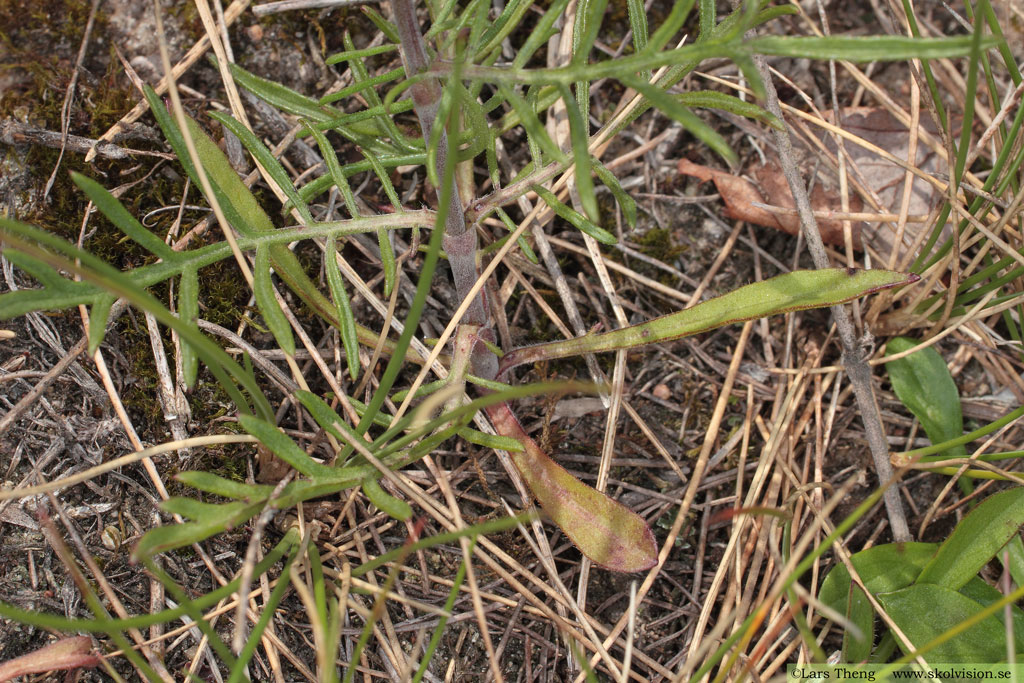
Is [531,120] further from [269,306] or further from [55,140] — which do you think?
[55,140]

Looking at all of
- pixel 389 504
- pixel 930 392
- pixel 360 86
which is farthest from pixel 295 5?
pixel 930 392

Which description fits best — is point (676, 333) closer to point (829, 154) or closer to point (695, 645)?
point (695, 645)

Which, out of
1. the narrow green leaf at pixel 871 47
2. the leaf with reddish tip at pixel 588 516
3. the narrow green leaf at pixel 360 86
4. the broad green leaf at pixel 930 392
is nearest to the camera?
the narrow green leaf at pixel 871 47

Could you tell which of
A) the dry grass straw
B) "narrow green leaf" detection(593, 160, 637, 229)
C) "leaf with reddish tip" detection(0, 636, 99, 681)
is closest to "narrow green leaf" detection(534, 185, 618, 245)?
"narrow green leaf" detection(593, 160, 637, 229)

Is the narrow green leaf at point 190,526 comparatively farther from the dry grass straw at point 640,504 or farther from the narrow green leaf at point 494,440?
the narrow green leaf at point 494,440

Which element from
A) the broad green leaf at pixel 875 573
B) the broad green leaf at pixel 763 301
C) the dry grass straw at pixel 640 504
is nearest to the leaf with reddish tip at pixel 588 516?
the dry grass straw at pixel 640 504

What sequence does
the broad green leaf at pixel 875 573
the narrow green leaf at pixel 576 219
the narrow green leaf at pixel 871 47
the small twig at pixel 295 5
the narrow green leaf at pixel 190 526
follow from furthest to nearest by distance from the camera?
1. the small twig at pixel 295 5
2. the broad green leaf at pixel 875 573
3. the narrow green leaf at pixel 576 219
4. the narrow green leaf at pixel 190 526
5. the narrow green leaf at pixel 871 47
